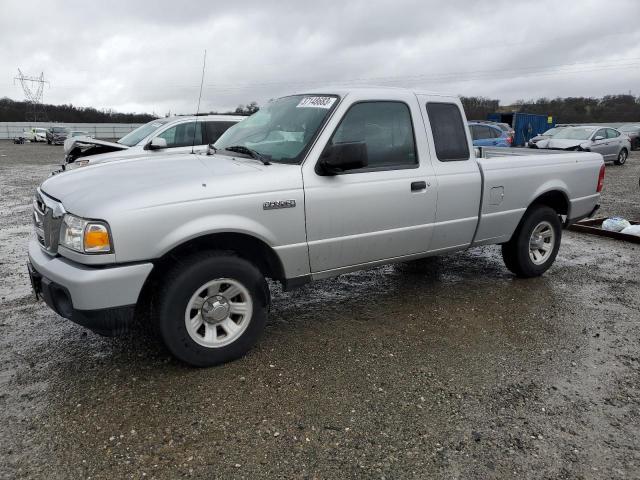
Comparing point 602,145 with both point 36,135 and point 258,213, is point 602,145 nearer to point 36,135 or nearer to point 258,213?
point 258,213

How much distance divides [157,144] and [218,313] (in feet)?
18.3

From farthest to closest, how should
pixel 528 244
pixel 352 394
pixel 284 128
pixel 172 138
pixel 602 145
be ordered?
pixel 602 145 → pixel 172 138 → pixel 528 244 → pixel 284 128 → pixel 352 394

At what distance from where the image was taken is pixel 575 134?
19.1 meters

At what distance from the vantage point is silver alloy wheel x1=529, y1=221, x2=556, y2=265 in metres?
5.52

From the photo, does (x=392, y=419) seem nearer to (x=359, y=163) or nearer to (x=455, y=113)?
(x=359, y=163)

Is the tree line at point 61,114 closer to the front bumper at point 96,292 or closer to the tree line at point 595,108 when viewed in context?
the tree line at point 595,108

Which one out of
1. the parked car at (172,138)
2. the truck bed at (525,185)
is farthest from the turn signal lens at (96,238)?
the parked car at (172,138)

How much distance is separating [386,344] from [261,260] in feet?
3.86

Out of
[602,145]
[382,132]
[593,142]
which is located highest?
[382,132]

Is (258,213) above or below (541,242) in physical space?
above

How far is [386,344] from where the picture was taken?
394 centimetres

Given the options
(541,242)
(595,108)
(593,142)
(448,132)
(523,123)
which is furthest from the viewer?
(595,108)

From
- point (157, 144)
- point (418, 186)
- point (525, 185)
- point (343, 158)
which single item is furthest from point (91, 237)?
point (157, 144)

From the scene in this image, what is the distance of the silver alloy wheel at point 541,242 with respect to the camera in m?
5.52
